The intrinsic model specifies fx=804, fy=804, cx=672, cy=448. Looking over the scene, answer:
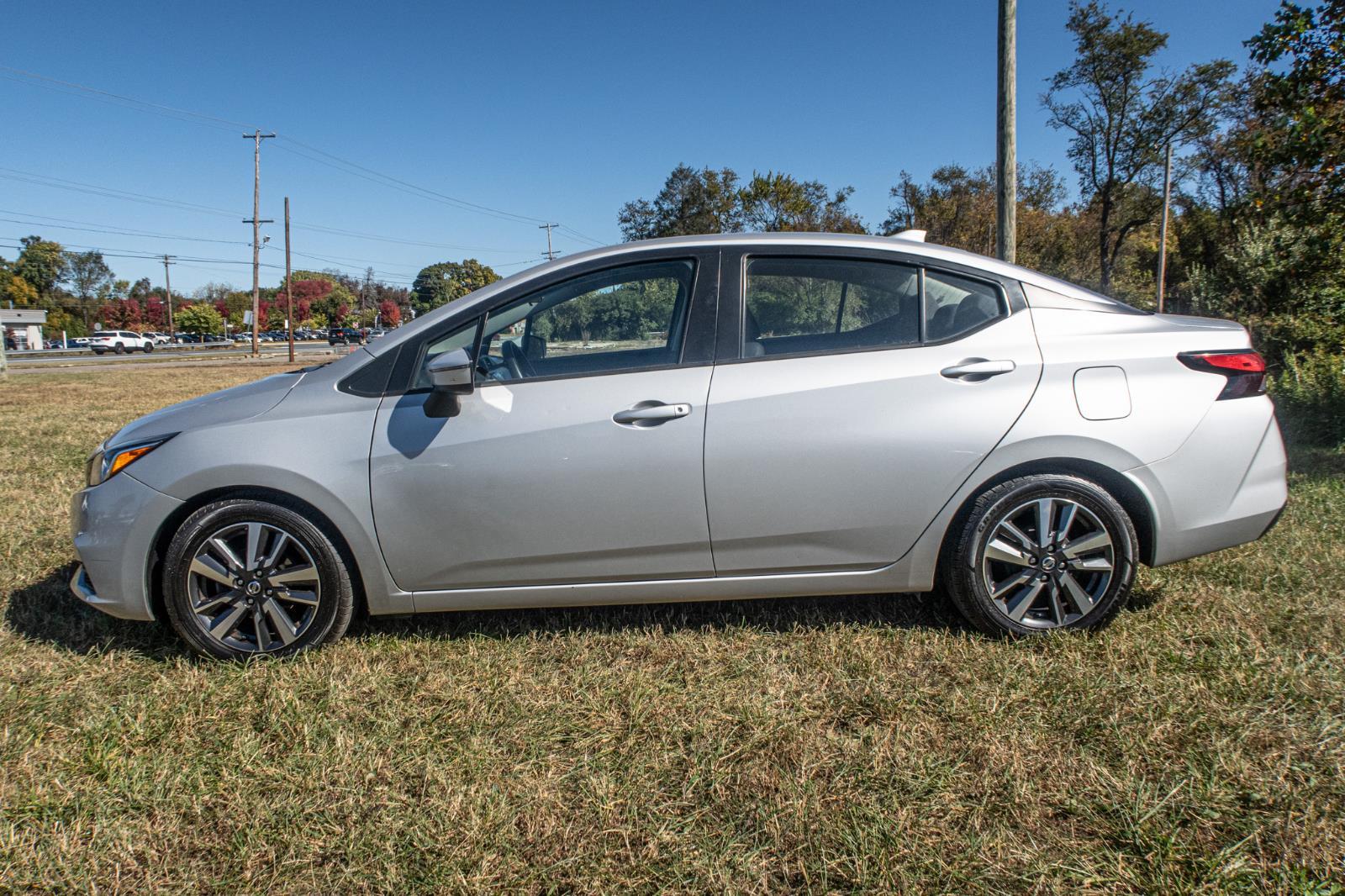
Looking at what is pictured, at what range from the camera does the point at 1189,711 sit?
8.54 feet

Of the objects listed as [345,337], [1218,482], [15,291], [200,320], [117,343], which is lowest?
[1218,482]

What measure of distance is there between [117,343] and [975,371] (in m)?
72.2

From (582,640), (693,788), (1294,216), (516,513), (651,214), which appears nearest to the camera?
(693,788)

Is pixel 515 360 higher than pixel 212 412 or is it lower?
higher

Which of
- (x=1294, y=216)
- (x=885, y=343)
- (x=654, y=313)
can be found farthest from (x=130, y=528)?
(x=1294, y=216)

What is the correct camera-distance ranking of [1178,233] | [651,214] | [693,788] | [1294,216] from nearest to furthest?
[693,788] < [1294,216] < [1178,233] < [651,214]

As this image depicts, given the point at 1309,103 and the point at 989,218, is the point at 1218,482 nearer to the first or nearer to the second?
the point at 1309,103

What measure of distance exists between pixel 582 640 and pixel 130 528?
1.79 m

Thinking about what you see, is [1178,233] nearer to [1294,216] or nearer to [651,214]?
[651,214]

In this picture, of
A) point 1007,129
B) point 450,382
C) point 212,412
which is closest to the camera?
point 450,382

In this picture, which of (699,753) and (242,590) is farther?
(242,590)

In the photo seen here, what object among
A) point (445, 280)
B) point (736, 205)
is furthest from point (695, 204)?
point (445, 280)

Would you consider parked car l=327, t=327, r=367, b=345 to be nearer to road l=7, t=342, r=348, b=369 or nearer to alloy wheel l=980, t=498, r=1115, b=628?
road l=7, t=342, r=348, b=369

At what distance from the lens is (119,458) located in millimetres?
3154
